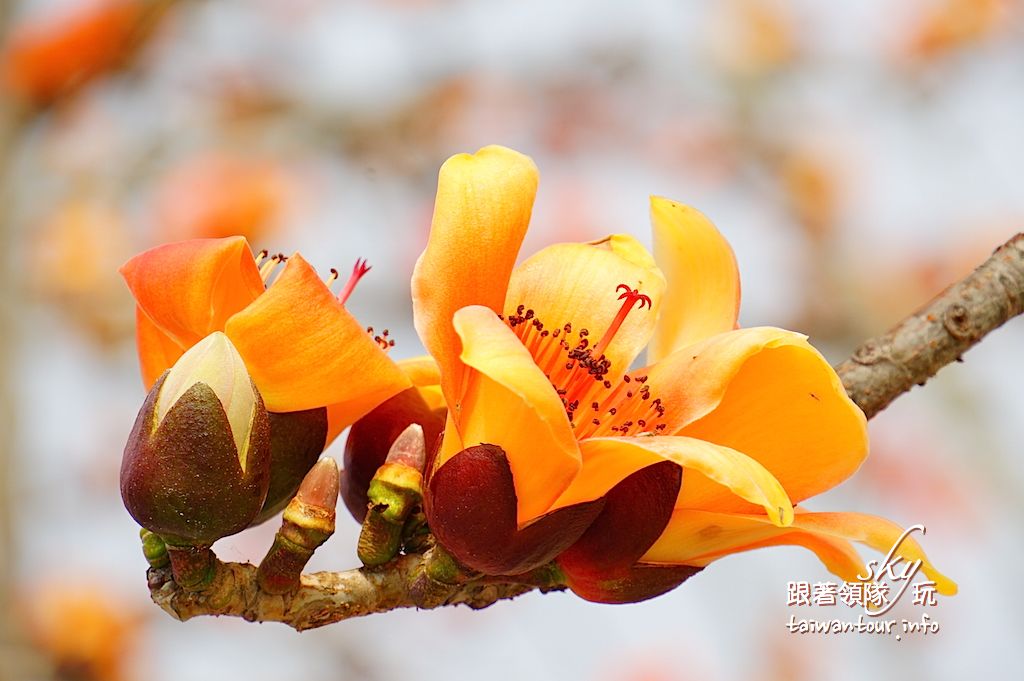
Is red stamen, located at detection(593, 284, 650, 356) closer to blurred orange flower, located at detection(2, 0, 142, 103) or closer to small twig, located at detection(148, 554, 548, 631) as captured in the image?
small twig, located at detection(148, 554, 548, 631)

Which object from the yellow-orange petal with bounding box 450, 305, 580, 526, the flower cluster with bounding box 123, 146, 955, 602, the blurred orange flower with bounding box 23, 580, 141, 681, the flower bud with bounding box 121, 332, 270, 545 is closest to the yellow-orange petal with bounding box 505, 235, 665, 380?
the flower cluster with bounding box 123, 146, 955, 602

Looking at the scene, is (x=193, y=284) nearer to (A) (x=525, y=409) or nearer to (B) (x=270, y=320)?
(B) (x=270, y=320)

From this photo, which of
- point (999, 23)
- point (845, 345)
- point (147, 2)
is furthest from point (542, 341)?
point (999, 23)

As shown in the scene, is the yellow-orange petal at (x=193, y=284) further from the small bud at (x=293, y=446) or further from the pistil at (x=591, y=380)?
the pistil at (x=591, y=380)

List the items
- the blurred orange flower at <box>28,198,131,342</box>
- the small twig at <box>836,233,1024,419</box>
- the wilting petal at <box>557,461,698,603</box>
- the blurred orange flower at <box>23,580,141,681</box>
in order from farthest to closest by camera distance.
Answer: the blurred orange flower at <box>28,198,131,342</box>, the blurred orange flower at <box>23,580,141,681</box>, the small twig at <box>836,233,1024,419</box>, the wilting petal at <box>557,461,698,603</box>

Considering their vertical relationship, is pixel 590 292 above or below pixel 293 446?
above

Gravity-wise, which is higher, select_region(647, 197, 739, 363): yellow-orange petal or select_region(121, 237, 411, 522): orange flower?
select_region(647, 197, 739, 363): yellow-orange petal

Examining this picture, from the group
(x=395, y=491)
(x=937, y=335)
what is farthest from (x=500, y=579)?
(x=937, y=335)
